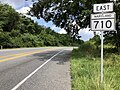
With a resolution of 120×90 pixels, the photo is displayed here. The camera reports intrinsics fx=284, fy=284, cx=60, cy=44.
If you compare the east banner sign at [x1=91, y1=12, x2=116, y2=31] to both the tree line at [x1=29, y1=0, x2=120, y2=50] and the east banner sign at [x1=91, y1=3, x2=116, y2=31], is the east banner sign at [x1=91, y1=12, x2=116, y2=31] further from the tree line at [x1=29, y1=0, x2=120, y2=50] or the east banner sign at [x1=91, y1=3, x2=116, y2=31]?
the tree line at [x1=29, y1=0, x2=120, y2=50]

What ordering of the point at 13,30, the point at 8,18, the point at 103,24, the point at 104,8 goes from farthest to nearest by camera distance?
the point at 8,18
the point at 13,30
the point at 104,8
the point at 103,24

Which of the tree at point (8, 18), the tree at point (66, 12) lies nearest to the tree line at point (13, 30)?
the tree at point (8, 18)

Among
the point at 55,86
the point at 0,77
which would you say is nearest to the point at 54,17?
the point at 0,77

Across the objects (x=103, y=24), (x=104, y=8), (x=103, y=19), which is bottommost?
(x=103, y=24)

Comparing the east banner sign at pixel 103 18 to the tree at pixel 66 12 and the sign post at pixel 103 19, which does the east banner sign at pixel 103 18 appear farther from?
the tree at pixel 66 12

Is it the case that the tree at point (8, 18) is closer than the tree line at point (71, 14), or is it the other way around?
the tree line at point (71, 14)

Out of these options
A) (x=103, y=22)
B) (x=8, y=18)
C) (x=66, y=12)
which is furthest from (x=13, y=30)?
(x=103, y=22)

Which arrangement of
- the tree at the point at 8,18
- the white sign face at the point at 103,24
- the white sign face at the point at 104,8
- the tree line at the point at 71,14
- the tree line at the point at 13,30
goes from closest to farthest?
the white sign face at the point at 103,24 → the white sign face at the point at 104,8 → the tree line at the point at 71,14 → the tree line at the point at 13,30 → the tree at the point at 8,18

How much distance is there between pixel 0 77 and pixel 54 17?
16.9 m

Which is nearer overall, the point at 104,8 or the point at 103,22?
the point at 103,22

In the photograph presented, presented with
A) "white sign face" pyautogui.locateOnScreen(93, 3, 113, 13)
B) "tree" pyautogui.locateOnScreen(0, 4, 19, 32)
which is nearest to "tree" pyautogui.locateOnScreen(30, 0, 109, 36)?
"white sign face" pyautogui.locateOnScreen(93, 3, 113, 13)

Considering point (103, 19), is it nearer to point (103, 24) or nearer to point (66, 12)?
point (103, 24)

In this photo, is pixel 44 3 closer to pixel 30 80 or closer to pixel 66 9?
pixel 66 9

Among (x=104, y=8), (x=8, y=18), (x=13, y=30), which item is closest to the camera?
(x=104, y=8)
